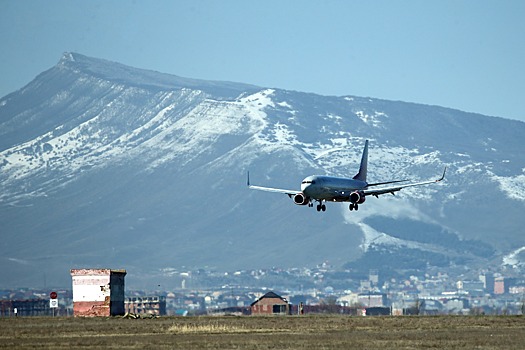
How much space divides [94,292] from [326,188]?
2604cm

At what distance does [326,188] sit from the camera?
122 metres

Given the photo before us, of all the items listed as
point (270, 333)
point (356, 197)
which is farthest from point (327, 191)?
point (270, 333)

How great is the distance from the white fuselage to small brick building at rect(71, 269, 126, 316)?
21.8 m

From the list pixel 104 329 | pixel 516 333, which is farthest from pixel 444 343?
pixel 104 329

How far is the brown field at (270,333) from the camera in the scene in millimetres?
72938

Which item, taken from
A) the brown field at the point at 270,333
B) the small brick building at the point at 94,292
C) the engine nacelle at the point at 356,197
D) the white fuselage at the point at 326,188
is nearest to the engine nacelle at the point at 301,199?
the white fuselage at the point at 326,188

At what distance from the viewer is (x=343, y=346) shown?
71.4 m

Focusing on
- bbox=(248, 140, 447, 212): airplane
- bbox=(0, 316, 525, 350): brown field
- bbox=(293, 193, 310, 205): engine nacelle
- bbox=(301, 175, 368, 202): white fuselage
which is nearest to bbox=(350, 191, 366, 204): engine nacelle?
bbox=(248, 140, 447, 212): airplane

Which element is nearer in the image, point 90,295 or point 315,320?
point 315,320

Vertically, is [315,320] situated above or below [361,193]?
below

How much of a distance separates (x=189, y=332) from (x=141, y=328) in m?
4.69

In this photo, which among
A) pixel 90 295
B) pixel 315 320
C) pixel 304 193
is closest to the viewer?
pixel 315 320

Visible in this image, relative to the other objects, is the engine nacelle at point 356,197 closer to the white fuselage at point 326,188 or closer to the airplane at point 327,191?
the airplane at point 327,191

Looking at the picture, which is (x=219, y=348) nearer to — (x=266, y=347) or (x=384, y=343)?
(x=266, y=347)
